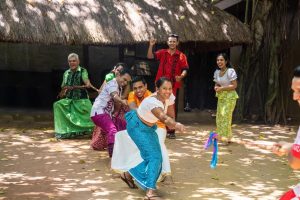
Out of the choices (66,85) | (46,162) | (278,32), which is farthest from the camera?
(278,32)

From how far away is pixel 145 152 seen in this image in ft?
13.5

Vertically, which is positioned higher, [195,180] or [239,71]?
[239,71]

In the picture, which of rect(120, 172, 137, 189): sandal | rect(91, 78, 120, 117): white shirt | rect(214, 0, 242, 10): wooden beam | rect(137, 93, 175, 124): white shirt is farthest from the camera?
rect(214, 0, 242, 10): wooden beam

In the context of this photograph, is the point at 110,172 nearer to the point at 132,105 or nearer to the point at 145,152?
the point at 132,105

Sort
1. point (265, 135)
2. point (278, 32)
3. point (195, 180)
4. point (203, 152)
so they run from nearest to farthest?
point (195, 180) → point (203, 152) → point (265, 135) → point (278, 32)

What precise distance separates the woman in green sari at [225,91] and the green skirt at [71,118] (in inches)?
94.2

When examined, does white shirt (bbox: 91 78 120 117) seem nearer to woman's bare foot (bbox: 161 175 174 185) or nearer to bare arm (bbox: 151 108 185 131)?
woman's bare foot (bbox: 161 175 174 185)

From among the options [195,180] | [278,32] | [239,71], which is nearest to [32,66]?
[239,71]

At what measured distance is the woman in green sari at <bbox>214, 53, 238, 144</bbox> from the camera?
6.73 metres

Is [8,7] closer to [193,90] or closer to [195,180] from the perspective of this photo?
[195,180]

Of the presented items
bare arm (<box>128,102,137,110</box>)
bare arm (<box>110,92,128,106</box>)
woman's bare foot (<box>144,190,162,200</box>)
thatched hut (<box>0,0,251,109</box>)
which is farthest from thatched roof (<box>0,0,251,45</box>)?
woman's bare foot (<box>144,190,162,200</box>)

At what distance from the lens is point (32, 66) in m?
12.0

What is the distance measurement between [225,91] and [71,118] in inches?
110

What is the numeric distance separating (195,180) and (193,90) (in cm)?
859
